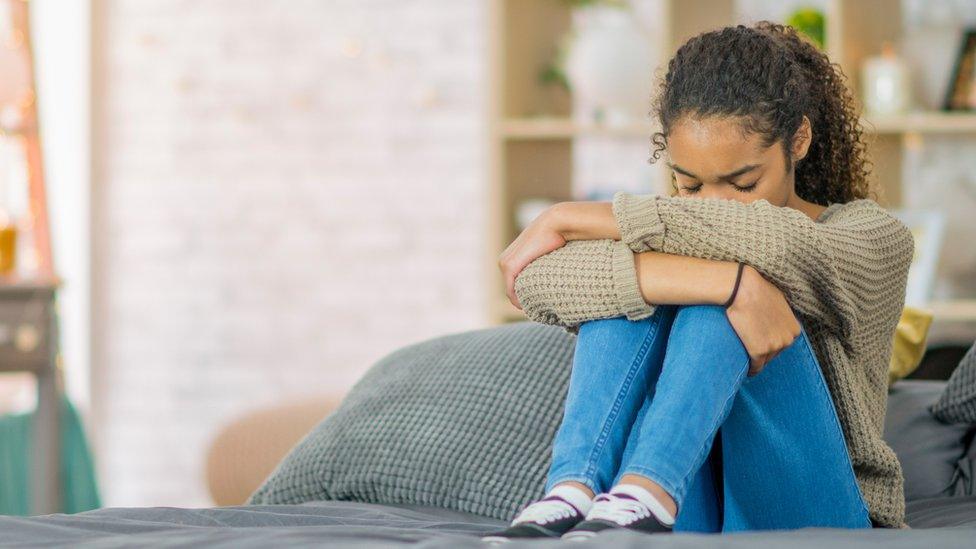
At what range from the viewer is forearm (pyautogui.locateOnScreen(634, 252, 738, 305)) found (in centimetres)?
129

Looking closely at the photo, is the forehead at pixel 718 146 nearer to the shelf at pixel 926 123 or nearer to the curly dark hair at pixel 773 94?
the curly dark hair at pixel 773 94

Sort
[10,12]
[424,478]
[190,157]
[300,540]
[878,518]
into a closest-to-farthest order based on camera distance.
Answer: [300,540]
[878,518]
[424,478]
[10,12]
[190,157]

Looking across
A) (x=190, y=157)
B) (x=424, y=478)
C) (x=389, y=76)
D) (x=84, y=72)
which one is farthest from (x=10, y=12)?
(x=424, y=478)

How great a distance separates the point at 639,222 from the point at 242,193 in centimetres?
292

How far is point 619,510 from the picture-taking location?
3.80 ft

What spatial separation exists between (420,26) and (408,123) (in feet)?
1.02

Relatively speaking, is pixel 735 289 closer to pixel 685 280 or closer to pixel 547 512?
pixel 685 280

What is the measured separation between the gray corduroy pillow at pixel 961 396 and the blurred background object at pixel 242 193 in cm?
181

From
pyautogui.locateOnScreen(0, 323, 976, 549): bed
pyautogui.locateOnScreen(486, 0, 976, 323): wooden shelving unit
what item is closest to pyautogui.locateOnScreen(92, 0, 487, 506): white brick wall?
pyautogui.locateOnScreen(486, 0, 976, 323): wooden shelving unit

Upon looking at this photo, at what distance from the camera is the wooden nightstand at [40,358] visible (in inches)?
121

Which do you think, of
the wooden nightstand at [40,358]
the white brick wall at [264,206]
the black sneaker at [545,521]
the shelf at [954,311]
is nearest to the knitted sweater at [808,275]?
the black sneaker at [545,521]

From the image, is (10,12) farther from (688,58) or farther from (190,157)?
(688,58)

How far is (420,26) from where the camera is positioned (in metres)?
3.92

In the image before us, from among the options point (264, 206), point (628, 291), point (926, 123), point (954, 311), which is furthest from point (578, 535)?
point (264, 206)
